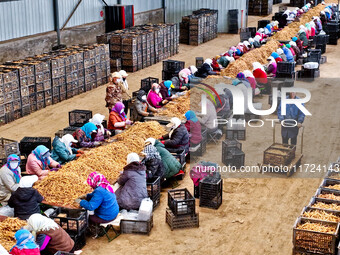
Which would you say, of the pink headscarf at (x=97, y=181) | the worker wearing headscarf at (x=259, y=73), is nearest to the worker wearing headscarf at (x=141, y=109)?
the pink headscarf at (x=97, y=181)

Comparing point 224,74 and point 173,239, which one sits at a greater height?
point 224,74

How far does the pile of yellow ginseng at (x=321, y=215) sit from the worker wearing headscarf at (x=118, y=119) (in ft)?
20.4

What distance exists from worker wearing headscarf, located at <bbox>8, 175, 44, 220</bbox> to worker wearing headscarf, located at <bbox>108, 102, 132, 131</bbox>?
5.00 metres

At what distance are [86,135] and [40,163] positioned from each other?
6.32 feet

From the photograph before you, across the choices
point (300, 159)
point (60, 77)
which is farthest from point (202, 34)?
point (300, 159)

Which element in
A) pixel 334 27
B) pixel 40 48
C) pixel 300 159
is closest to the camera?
pixel 300 159

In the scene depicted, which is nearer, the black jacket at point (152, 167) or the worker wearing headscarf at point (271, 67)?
the black jacket at point (152, 167)

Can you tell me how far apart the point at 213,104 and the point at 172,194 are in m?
5.12

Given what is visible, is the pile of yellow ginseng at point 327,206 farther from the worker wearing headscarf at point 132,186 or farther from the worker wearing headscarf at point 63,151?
the worker wearing headscarf at point 63,151

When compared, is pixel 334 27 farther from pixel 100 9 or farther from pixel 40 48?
pixel 40 48

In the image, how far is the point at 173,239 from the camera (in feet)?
34.0

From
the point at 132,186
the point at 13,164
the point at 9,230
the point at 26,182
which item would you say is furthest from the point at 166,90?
the point at 9,230

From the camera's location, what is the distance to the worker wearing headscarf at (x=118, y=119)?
14.6 m

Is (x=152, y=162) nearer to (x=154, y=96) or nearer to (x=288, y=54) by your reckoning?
(x=154, y=96)
